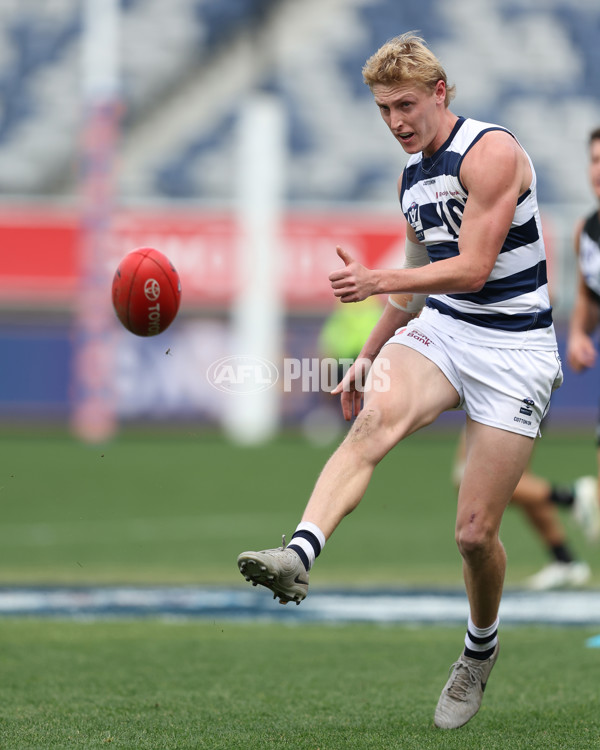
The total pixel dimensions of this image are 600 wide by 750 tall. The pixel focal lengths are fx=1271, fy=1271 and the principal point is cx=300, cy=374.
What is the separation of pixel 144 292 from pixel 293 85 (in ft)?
65.8

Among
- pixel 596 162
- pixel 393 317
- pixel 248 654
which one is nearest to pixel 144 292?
pixel 393 317

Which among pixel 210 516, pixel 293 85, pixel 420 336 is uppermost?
pixel 293 85

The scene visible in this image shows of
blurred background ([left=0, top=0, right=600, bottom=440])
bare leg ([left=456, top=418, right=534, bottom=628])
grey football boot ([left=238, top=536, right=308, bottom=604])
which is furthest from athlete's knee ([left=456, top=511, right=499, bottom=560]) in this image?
blurred background ([left=0, top=0, right=600, bottom=440])

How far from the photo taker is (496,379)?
4.15m

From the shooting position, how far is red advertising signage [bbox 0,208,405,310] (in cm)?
2034

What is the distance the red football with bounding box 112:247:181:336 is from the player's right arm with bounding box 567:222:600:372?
2479 mm

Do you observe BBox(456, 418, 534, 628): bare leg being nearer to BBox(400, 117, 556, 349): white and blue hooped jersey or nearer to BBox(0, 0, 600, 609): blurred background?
BBox(400, 117, 556, 349): white and blue hooped jersey

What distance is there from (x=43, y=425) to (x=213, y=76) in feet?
25.0

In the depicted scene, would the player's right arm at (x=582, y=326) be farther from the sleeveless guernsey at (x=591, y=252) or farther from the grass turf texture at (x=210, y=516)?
the grass turf texture at (x=210, y=516)

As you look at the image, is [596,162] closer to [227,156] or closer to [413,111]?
[413,111]

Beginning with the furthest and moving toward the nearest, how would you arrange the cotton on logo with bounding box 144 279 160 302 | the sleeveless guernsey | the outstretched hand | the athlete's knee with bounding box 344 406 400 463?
the sleeveless guernsey → the cotton on logo with bounding box 144 279 160 302 → the athlete's knee with bounding box 344 406 400 463 → the outstretched hand

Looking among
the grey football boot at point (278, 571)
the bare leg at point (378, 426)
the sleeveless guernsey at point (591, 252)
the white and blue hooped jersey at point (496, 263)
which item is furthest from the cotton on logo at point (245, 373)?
the sleeveless guernsey at point (591, 252)

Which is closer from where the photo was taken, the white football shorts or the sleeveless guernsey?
the white football shorts

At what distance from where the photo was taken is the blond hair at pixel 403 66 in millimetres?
3957
